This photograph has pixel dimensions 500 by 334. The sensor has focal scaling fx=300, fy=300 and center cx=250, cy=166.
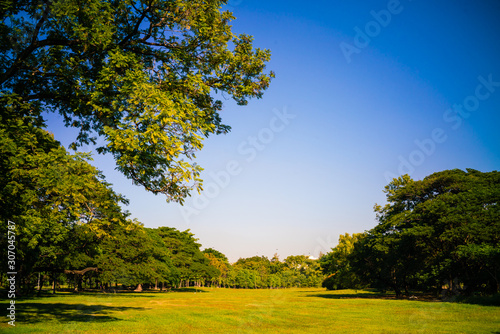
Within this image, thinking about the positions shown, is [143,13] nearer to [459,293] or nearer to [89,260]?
[89,260]

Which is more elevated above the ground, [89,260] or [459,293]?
[89,260]

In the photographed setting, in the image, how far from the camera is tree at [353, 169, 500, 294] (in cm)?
3089

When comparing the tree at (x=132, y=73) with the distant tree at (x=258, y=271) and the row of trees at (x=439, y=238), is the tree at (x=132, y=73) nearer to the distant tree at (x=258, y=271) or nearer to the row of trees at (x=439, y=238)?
the row of trees at (x=439, y=238)

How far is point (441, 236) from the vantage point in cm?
3262

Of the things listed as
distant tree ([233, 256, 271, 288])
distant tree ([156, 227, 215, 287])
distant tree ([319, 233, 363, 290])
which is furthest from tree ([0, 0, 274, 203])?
distant tree ([233, 256, 271, 288])

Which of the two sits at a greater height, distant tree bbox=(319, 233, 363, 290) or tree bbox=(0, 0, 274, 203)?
tree bbox=(0, 0, 274, 203)

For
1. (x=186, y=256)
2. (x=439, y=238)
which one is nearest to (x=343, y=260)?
(x=439, y=238)

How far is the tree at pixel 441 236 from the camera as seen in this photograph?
30891 mm

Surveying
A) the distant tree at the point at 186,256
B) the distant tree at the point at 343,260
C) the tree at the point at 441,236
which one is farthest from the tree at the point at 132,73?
the distant tree at the point at 186,256

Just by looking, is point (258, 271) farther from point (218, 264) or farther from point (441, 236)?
point (441, 236)

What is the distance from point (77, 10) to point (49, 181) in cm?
513

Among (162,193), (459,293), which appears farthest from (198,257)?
(162,193)

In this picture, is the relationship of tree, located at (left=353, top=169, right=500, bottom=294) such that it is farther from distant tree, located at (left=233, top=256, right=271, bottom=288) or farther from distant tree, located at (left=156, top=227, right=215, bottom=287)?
distant tree, located at (left=233, top=256, right=271, bottom=288)

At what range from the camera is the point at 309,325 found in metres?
16.8
